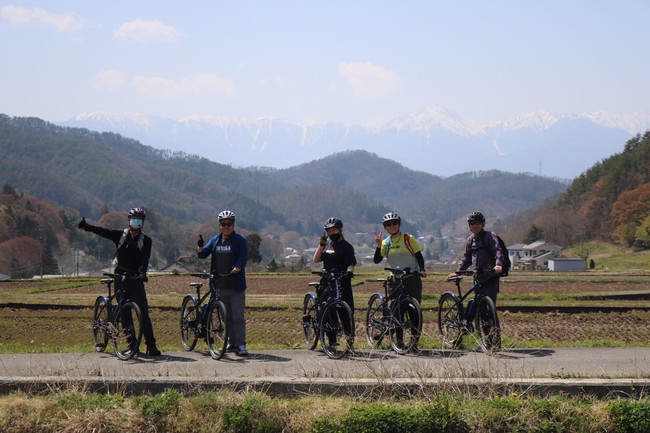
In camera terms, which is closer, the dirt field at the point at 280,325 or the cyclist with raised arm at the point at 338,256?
the cyclist with raised arm at the point at 338,256

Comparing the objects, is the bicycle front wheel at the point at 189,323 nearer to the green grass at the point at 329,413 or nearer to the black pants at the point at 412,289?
the black pants at the point at 412,289

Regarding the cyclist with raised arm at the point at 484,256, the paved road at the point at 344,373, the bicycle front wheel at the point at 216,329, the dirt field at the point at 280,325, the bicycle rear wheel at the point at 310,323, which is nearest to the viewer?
the paved road at the point at 344,373

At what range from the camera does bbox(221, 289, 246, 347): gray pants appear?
11.7 m

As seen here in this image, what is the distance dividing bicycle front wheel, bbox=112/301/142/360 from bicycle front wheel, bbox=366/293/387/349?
342cm

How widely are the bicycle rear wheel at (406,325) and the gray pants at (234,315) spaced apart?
2.18m

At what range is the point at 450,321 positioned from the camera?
478 inches

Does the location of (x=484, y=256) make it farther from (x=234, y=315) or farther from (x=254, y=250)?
(x=254, y=250)

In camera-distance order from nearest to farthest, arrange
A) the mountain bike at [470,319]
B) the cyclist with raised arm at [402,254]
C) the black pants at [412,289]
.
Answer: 1. the mountain bike at [470,319]
2. the black pants at [412,289]
3. the cyclist with raised arm at [402,254]

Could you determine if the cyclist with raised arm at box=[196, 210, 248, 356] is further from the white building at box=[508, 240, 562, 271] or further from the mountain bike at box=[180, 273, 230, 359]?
the white building at box=[508, 240, 562, 271]

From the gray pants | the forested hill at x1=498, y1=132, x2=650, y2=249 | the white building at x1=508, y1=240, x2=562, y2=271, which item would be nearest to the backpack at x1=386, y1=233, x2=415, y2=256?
the gray pants

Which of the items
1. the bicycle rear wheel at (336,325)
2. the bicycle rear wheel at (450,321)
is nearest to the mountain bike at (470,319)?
the bicycle rear wheel at (450,321)

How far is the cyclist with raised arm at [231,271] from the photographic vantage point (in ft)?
38.3

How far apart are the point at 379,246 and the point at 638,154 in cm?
13930

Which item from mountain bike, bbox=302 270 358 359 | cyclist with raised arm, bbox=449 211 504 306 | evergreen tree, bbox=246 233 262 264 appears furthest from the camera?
evergreen tree, bbox=246 233 262 264
